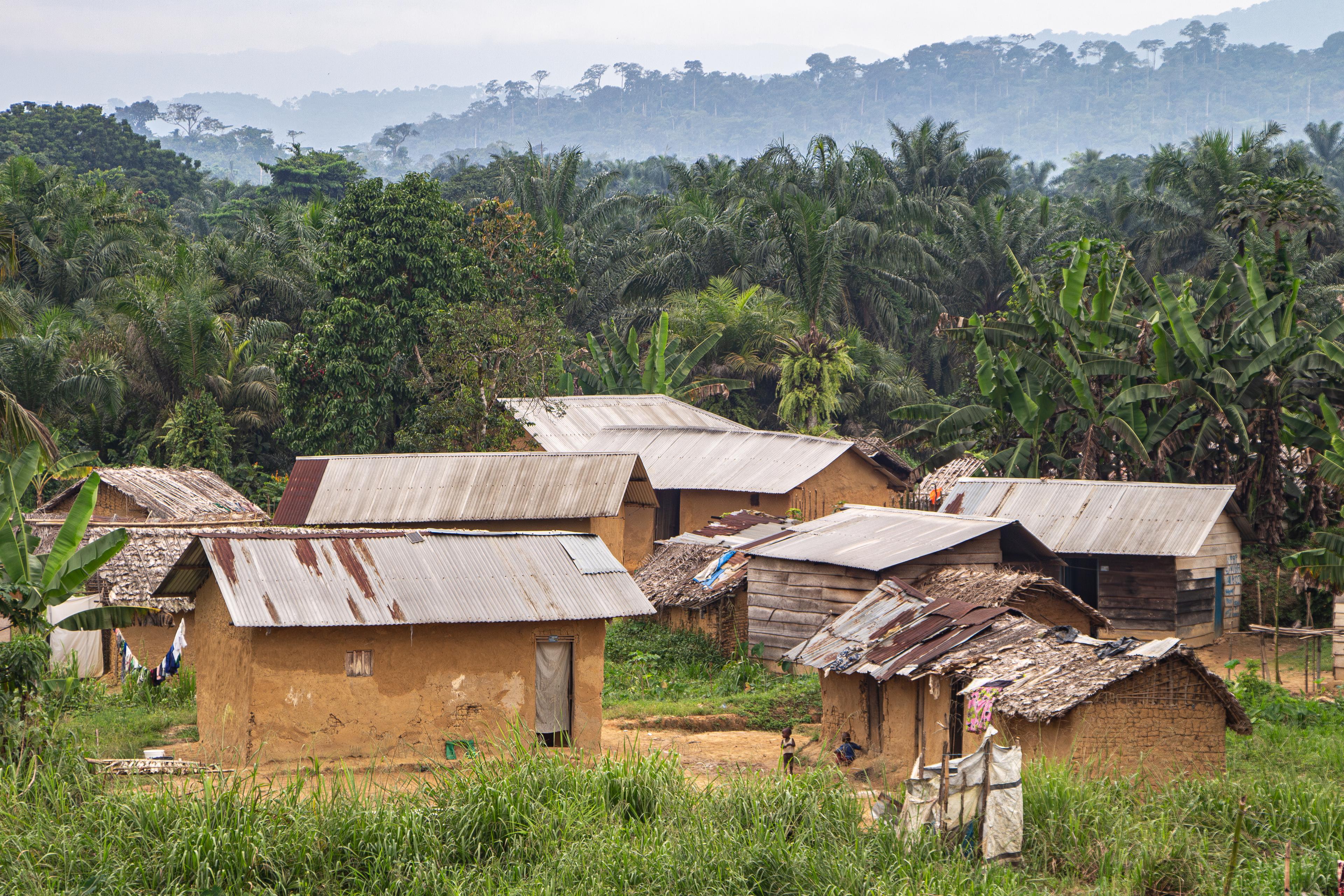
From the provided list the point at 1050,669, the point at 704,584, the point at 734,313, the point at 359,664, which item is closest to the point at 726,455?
the point at 704,584

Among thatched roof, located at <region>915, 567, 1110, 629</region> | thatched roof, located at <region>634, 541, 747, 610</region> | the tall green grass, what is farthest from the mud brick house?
the tall green grass

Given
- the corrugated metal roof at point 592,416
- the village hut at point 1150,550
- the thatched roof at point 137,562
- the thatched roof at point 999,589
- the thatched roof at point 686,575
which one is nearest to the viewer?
the thatched roof at point 999,589

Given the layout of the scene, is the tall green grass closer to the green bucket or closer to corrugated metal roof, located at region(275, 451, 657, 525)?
the green bucket

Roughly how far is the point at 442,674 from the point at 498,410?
1741 centimetres

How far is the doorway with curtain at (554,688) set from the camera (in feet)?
50.0

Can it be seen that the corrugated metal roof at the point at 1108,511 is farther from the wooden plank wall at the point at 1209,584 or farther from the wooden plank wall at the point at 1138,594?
the wooden plank wall at the point at 1138,594

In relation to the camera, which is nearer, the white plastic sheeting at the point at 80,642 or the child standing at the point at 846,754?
the child standing at the point at 846,754

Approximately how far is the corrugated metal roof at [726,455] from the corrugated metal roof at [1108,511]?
178 inches

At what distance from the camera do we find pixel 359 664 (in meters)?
14.5

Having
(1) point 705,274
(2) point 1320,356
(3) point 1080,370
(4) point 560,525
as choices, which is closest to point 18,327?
(4) point 560,525

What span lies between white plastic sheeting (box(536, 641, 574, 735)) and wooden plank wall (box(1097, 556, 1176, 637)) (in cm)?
1085

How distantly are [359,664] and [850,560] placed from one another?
7804 millimetres

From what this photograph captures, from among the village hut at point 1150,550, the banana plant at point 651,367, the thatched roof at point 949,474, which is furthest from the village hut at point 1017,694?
the banana plant at point 651,367

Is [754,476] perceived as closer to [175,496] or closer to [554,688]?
[175,496]
